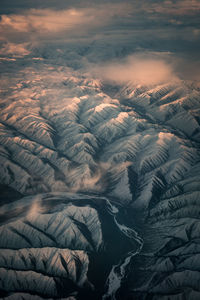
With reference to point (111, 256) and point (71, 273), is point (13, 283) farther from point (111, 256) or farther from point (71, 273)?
point (111, 256)

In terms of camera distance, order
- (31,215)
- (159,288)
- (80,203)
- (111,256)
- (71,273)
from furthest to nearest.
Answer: (80,203), (31,215), (111,256), (71,273), (159,288)

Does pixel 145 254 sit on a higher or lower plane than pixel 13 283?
lower

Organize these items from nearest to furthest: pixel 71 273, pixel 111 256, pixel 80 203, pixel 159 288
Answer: pixel 159 288
pixel 71 273
pixel 111 256
pixel 80 203

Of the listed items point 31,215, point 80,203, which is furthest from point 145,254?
point 31,215

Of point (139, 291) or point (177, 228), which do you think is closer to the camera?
point (139, 291)

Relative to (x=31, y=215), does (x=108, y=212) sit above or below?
below

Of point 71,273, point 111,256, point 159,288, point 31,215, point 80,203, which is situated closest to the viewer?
point 159,288

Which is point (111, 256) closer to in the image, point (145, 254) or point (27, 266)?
point (145, 254)

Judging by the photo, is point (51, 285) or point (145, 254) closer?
point (51, 285)

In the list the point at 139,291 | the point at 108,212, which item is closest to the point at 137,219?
the point at 108,212
